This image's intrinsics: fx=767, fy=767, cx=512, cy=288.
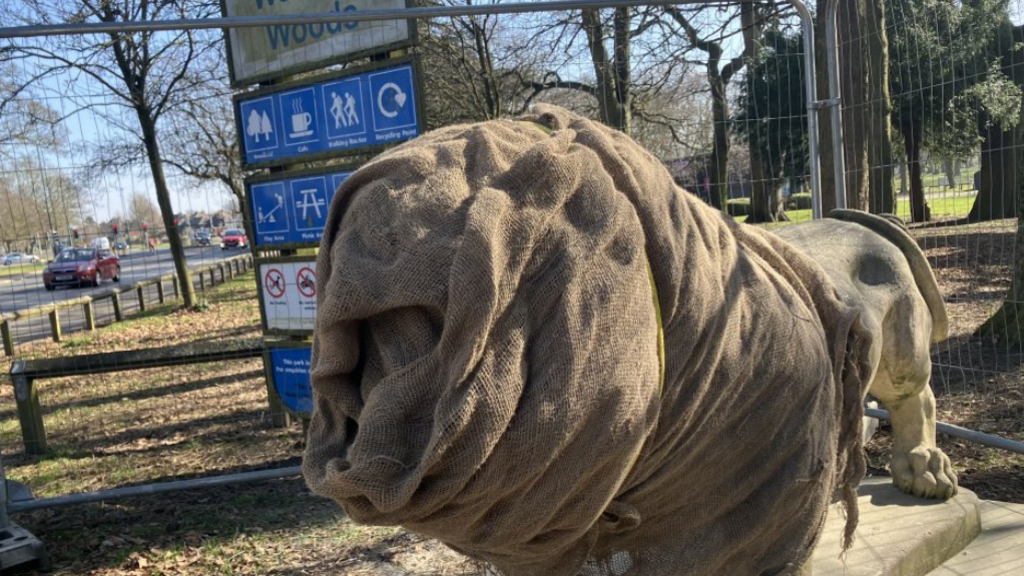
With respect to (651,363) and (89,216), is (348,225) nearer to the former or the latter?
(651,363)

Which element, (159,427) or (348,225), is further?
(159,427)

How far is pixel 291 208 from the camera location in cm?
522

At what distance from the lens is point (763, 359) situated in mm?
1816

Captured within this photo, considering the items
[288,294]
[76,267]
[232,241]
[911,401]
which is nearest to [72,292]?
[232,241]

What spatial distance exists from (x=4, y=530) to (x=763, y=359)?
174 inches

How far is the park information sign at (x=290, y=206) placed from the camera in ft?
16.4

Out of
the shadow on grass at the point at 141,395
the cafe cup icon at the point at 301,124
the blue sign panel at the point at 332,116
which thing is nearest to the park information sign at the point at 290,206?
the blue sign panel at the point at 332,116

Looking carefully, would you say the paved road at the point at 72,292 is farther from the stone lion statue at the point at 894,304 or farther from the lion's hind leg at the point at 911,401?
the lion's hind leg at the point at 911,401

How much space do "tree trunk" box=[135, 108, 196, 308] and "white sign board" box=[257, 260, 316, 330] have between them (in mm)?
1643

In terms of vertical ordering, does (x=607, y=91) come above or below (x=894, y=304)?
above

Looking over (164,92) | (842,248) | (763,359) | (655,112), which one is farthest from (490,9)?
(164,92)

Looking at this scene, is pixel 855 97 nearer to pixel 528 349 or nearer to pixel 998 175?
pixel 998 175

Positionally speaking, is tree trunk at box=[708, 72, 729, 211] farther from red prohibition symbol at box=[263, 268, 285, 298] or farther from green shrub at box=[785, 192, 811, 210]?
red prohibition symbol at box=[263, 268, 285, 298]

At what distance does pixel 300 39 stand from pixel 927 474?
173 inches
